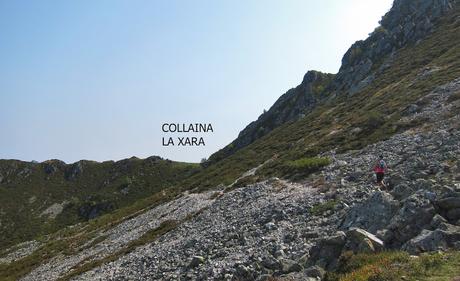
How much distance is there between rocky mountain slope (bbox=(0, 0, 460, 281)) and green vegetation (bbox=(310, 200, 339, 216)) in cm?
9

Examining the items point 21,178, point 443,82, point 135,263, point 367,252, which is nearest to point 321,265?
point 367,252

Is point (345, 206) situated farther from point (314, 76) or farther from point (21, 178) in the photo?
point (21, 178)

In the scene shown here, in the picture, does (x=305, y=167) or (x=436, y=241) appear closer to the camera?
(x=436, y=241)

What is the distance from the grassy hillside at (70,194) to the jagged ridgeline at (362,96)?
165ft

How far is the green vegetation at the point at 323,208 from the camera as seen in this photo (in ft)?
87.0

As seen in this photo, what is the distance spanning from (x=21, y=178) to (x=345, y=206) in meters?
201

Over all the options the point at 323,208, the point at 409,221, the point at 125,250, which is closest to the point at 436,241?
the point at 409,221

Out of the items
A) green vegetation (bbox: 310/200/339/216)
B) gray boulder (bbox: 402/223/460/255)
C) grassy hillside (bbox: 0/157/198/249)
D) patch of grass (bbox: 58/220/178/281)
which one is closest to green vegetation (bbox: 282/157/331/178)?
patch of grass (bbox: 58/220/178/281)

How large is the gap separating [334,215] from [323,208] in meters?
2.10

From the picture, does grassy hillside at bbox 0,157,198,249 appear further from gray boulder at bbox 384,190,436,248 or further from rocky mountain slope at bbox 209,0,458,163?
gray boulder at bbox 384,190,436,248

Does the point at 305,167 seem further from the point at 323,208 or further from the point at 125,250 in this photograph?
the point at 125,250

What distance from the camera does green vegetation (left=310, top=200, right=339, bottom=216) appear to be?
26.5 metres

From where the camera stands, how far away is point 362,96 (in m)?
83.9

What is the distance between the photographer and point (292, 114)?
126 metres
